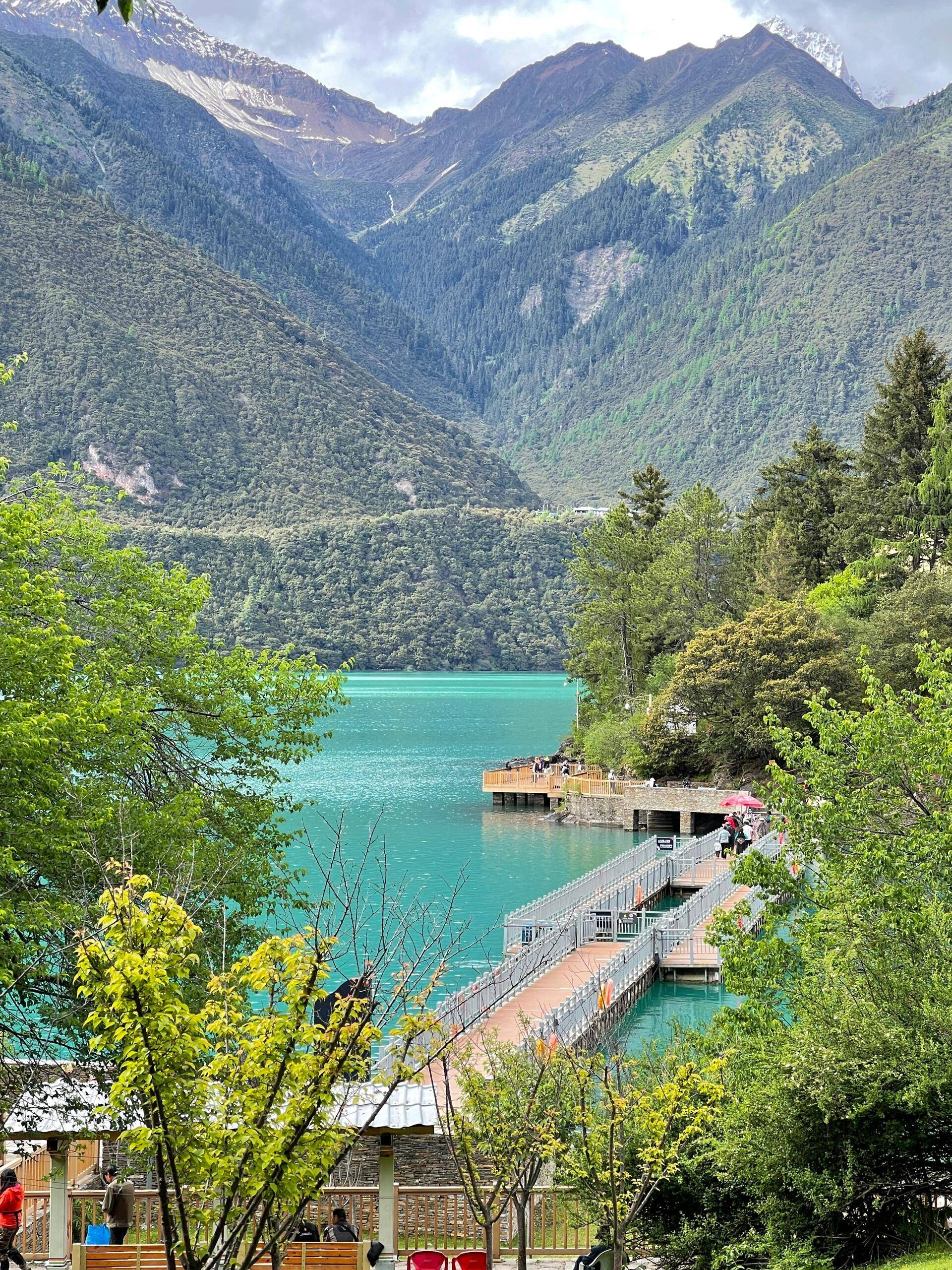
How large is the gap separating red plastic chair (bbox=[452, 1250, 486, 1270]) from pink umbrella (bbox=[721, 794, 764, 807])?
3810 centimetres

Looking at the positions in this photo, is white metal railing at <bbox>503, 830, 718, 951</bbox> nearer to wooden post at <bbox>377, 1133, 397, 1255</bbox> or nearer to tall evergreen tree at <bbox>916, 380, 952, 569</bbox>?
wooden post at <bbox>377, 1133, 397, 1255</bbox>

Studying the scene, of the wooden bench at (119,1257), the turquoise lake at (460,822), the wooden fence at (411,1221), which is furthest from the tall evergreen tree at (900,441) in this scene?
the wooden bench at (119,1257)

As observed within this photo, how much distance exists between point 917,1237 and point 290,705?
13.0 meters

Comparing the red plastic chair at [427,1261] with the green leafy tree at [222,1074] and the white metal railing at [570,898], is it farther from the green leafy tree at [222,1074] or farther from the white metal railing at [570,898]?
the white metal railing at [570,898]

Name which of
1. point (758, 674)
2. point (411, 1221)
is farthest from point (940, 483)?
point (411, 1221)

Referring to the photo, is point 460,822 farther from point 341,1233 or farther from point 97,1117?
point 97,1117

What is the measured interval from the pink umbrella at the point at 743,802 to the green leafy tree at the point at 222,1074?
42310 mm

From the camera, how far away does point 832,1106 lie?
12.0 m

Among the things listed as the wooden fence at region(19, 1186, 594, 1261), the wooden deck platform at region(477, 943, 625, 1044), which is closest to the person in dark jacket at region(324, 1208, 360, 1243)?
the wooden fence at region(19, 1186, 594, 1261)

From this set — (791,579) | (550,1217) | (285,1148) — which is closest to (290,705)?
(550,1217)

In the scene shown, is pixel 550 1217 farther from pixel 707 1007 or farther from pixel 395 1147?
pixel 707 1007

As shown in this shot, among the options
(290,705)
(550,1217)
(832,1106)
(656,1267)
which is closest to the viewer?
(832,1106)

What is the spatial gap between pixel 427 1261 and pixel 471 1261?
0.41 m

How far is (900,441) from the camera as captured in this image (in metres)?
67.3
